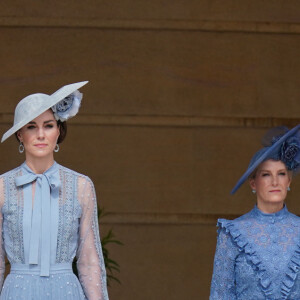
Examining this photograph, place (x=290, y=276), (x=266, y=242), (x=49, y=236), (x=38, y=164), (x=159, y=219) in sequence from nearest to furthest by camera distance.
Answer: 1. (x=49, y=236)
2. (x=38, y=164)
3. (x=290, y=276)
4. (x=266, y=242)
5. (x=159, y=219)

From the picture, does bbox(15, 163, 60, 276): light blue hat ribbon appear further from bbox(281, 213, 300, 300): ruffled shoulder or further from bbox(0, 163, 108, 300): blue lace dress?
bbox(281, 213, 300, 300): ruffled shoulder

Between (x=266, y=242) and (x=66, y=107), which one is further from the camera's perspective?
(x=266, y=242)

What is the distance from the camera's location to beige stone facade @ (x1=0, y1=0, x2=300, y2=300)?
29.8 ft

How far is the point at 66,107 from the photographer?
6.17m

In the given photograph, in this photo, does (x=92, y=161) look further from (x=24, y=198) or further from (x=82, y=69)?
(x=24, y=198)

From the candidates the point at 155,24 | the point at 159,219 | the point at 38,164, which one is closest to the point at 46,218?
the point at 38,164

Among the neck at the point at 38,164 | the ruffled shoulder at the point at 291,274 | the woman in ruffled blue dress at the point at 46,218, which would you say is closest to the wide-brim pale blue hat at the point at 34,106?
the woman in ruffled blue dress at the point at 46,218

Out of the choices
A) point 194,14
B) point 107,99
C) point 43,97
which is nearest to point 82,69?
point 107,99

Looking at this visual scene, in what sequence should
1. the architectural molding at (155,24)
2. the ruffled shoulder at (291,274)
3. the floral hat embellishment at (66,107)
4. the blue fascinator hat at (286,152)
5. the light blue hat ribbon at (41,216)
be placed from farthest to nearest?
the architectural molding at (155,24) < the blue fascinator hat at (286,152) < the ruffled shoulder at (291,274) < the floral hat embellishment at (66,107) < the light blue hat ribbon at (41,216)

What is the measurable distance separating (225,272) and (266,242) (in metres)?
0.24

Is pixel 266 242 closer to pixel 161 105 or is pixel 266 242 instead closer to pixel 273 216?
pixel 273 216

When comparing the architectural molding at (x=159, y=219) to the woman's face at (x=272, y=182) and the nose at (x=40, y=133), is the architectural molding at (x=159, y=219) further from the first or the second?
the nose at (x=40, y=133)

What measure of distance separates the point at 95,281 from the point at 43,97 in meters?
0.86

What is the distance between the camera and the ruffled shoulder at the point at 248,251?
6.35 metres
